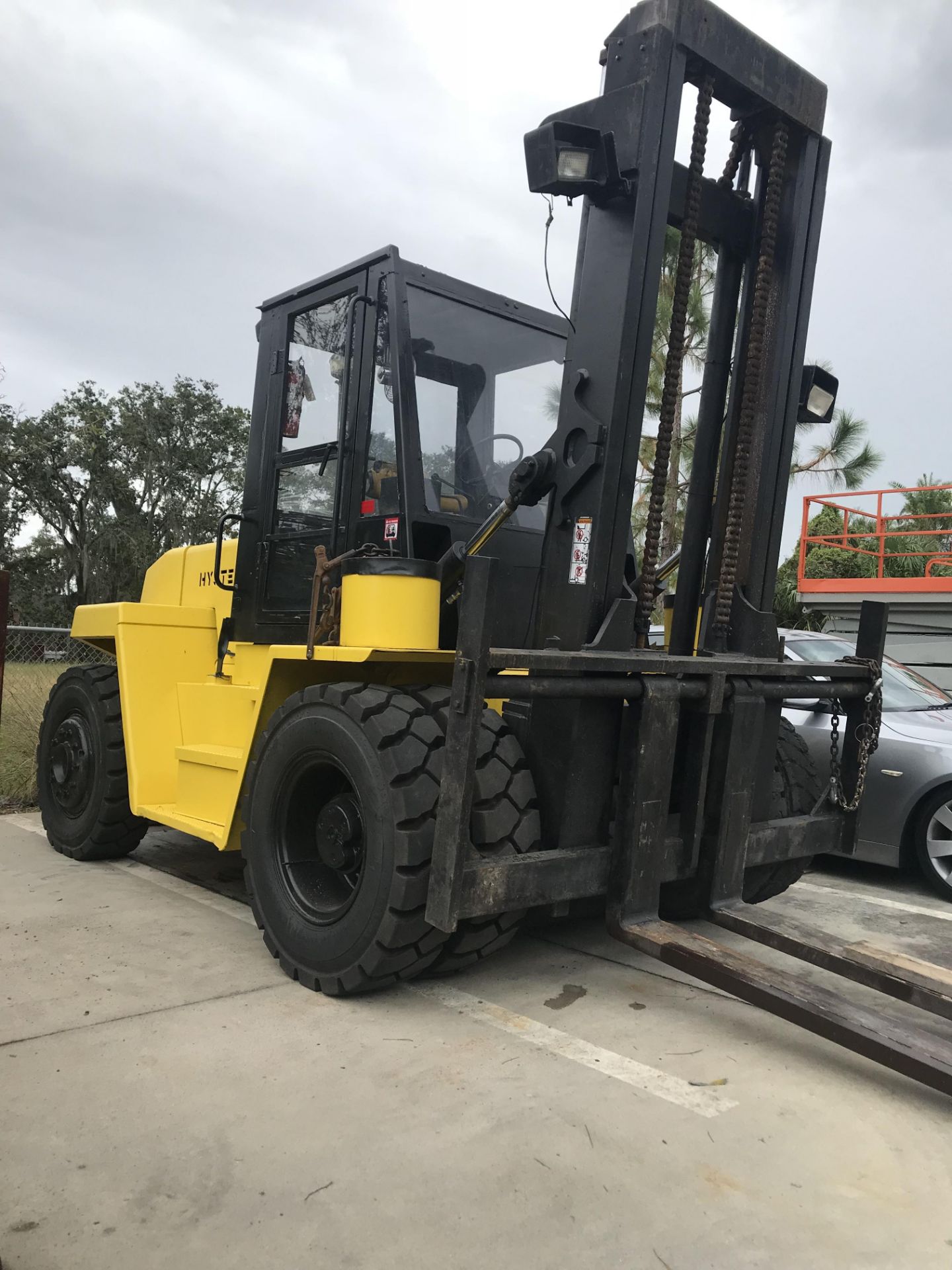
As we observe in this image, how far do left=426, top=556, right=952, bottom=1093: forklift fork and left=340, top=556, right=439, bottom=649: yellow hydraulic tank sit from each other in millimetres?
581

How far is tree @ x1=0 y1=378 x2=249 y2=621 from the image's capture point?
1228 inches

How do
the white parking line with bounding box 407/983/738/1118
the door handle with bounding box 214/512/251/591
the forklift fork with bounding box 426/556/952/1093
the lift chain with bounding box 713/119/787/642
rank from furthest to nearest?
the door handle with bounding box 214/512/251/591, the lift chain with bounding box 713/119/787/642, the forklift fork with bounding box 426/556/952/1093, the white parking line with bounding box 407/983/738/1118

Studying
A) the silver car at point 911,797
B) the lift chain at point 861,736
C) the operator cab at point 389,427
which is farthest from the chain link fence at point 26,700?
the silver car at point 911,797

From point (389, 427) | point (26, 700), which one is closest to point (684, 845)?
point (389, 427)

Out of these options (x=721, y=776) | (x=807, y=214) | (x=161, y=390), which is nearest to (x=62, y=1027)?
(x=721, y=776)

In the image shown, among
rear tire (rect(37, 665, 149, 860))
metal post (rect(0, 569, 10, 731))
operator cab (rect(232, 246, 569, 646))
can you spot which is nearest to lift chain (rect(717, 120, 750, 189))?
operator cab (rect(232, 246, 569, 646))

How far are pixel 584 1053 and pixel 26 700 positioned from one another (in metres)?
7.35

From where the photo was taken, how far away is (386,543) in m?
4.21

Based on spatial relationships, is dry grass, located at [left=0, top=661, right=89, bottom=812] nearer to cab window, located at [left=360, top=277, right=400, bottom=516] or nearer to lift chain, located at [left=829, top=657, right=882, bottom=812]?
cab window, located at [left=360, top=277, right=400, bottom=516]

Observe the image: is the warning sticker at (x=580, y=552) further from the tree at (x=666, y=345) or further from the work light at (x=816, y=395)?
the tree at (x=666, y=345)

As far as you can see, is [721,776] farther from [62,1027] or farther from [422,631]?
[62,1027]

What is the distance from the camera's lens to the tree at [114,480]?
31.2 metres

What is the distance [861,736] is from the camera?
14.6 feet

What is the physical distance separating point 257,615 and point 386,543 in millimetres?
1074
